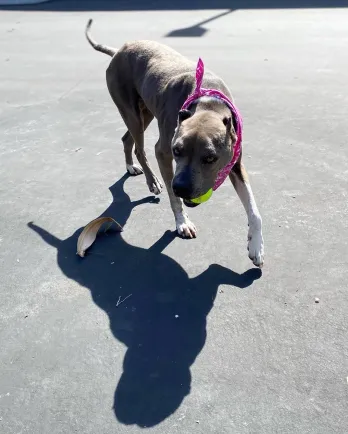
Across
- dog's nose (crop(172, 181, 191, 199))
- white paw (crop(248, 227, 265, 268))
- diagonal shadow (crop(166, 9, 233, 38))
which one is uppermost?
dog's nose (crop(172, 181, 191, 199))

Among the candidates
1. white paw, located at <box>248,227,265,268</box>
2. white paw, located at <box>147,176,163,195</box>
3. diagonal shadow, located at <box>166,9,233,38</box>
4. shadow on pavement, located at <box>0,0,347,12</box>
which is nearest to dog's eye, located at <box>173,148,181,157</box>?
white paw, located at <box>248,227,265,268</box>

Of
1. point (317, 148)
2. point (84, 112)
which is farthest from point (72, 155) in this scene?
point (317, 148)

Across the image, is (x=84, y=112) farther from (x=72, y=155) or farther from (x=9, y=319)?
(x=9, y=319)

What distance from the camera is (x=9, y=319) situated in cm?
330

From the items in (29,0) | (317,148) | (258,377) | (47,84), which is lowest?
(29,0)

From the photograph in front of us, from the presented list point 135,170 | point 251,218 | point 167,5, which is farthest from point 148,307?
point 167,5

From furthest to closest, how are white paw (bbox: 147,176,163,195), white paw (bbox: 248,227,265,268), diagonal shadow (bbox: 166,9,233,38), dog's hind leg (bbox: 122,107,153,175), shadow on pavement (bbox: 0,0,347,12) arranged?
shadow on pavement (bbox: 0,0,347,12), diagonal shadow (bbox: 166,9,233,38), dog's hind leg (bbox: 122,107,153,175), white paw (bbox: 147,176,163,195), white paw (bbox: 248,227,265,268)

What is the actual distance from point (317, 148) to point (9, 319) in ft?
10.7

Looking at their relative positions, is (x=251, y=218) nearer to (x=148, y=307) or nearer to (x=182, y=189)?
(x=182, y=189)

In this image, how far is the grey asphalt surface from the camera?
8.75 ft

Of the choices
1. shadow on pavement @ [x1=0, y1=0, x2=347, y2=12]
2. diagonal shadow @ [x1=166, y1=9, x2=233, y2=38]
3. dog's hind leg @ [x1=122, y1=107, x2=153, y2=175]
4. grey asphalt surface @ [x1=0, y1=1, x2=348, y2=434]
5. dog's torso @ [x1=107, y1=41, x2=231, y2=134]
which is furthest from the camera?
shadow on pavement @ [x1=0, y1=0, x2=347, y2=12]

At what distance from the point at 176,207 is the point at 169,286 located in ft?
2.43

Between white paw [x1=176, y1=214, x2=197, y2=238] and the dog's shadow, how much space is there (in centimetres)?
8

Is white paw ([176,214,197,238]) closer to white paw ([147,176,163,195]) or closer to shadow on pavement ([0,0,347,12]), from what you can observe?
white paw ([147,176,163,195])
